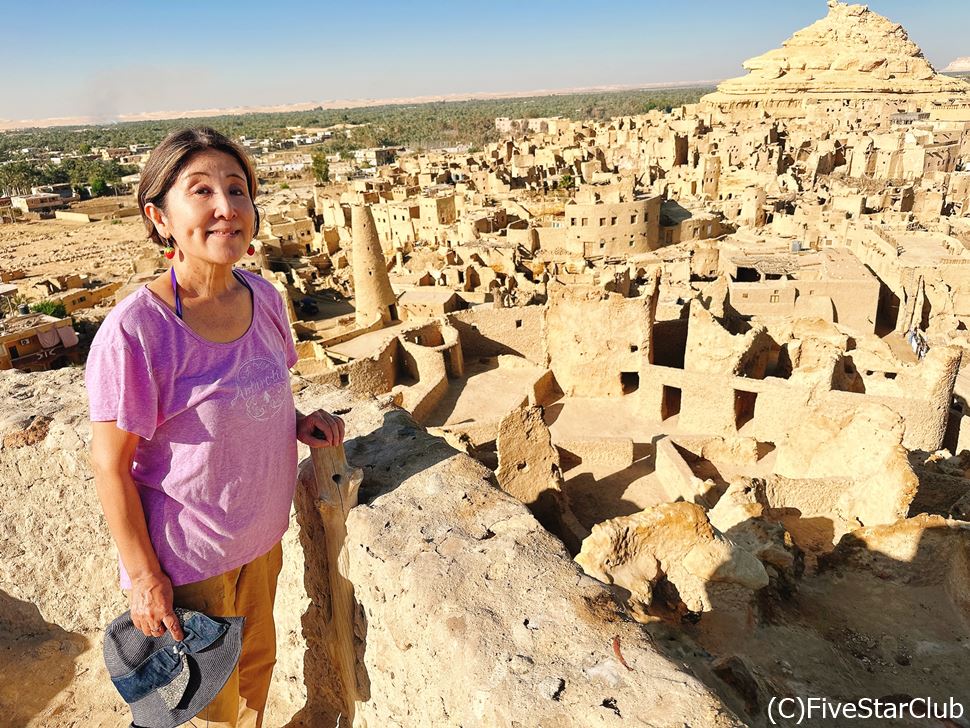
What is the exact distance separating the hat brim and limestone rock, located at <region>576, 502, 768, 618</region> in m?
3.85

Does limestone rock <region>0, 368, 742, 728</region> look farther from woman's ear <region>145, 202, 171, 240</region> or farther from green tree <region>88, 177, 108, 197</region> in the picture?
green tree <region>88, 177, 108, 197</region>

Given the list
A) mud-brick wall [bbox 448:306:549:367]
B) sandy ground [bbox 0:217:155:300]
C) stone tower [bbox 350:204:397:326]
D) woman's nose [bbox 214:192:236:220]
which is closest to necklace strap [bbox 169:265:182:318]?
woman's nose [bbox 214:192:236:220]

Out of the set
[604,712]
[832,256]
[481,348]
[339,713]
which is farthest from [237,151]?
[832,256]

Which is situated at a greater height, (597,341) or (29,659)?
Result: (29,659)

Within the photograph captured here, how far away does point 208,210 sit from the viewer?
2.04 metres

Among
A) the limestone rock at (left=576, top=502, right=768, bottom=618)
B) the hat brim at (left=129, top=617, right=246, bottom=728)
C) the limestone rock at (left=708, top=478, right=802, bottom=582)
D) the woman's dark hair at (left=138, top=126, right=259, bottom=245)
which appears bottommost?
the limestone rock at (left=708, top=478, right=802, bottom=582)

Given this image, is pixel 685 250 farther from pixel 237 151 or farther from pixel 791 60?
pixel 791 60

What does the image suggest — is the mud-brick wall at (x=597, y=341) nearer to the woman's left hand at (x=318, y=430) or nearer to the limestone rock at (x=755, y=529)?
the limestone rock at (x=755, y=529)

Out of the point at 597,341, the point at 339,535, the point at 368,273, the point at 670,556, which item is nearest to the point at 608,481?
the point at 597,341

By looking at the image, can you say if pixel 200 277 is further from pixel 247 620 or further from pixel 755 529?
pixel 755 529

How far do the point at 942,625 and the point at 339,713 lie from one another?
5.27 metres

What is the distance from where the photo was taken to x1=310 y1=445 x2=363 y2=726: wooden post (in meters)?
2.74

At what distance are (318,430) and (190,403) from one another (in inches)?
24.7

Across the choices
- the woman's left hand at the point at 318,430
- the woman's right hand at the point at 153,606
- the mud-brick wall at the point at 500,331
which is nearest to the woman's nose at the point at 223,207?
the woman's left hand at the point at 318,430
